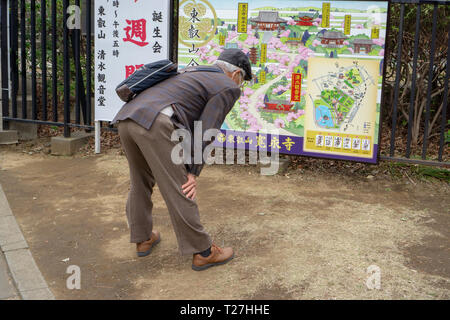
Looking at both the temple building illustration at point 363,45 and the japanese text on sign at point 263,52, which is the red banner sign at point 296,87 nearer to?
the japanese text on sign at point 263,52

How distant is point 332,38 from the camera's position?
579cm

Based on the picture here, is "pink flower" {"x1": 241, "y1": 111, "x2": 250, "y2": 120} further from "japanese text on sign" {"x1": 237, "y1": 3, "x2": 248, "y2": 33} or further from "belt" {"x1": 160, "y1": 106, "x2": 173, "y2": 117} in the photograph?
"belt" {"x1": 160, "y1": 106, "x2": 173, "y2": 117}

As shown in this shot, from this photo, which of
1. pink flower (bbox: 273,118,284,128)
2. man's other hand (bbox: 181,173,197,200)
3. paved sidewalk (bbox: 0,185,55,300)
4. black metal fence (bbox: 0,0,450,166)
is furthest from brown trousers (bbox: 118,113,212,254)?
black metal fence (bbox: 0,0,450,166)

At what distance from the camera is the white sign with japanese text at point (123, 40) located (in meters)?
6.56

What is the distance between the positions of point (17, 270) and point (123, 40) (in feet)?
12.5

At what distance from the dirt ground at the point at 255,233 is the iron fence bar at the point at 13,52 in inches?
59.3

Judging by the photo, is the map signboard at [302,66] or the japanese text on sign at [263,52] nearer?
the map signboard at [302,66]

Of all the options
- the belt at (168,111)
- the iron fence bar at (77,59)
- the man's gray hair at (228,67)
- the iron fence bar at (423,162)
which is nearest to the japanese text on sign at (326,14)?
the iron fence bar at (423,162)

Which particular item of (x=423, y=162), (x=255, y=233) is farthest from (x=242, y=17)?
(x=255, y=233)

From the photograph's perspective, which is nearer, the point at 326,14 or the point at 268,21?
the point at 326,14

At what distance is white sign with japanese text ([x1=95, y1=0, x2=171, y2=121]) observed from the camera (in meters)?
6.56

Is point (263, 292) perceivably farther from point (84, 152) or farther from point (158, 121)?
point (84, 152)

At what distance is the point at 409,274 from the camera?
12.3ft

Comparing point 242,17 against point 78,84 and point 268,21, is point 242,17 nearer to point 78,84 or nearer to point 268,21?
point 268,21
